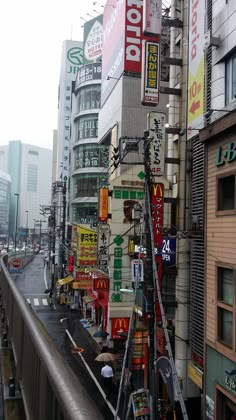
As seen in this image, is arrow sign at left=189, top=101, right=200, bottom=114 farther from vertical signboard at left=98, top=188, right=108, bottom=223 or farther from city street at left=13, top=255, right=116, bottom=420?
city street at left=13, top=255, right=116, bottom=420

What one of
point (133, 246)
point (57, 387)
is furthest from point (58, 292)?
point (57, 387)

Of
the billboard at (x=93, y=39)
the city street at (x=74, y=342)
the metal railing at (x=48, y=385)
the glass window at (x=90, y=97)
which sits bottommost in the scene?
the city street at (x=74, y=342)

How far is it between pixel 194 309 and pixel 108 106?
22.3 m

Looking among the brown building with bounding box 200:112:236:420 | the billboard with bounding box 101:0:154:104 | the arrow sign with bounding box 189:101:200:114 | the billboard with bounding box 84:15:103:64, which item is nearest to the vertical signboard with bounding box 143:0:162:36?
the arrow sign with bounding box 189:101:200:114

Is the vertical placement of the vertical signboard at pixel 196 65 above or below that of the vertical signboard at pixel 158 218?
above

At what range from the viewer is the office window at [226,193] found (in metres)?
12.4

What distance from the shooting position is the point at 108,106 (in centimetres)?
3312

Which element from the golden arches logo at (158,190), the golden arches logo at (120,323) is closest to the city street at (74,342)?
the golden arches logo at (120,323)

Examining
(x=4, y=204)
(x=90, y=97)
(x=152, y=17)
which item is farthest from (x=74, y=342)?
(x=4, y=204)

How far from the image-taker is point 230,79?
42.1ft

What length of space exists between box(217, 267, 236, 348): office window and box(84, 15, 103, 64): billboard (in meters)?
48.6

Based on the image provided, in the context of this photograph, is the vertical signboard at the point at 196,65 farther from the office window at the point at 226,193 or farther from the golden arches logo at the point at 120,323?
the golden arches logo at the point at 120,323

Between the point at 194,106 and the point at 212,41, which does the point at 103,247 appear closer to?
the point at 194,106

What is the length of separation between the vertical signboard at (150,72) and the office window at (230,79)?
14.2 feet
